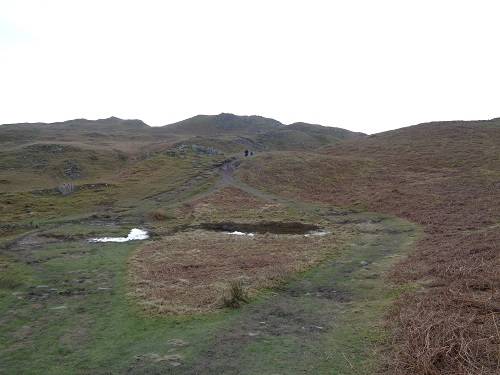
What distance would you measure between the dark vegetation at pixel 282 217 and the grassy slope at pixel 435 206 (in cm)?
8

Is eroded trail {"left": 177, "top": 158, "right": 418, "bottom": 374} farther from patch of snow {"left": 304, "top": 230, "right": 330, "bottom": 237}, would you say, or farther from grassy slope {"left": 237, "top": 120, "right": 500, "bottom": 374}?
patch of snow {"left": 304, "top": 230, "right": 330, "bottom": 237}

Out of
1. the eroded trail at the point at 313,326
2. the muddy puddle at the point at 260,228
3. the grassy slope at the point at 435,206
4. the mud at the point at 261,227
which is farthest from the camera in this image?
the mud at the point at 261,227

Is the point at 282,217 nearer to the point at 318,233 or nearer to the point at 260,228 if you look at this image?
the point at 260,228

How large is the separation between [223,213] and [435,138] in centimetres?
6695

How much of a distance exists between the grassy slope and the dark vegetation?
0.08 metres

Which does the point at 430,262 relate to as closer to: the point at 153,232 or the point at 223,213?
the point at 153,232

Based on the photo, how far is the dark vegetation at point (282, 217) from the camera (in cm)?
1149

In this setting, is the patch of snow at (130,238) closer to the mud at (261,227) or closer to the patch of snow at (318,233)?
the mud at (261,227)

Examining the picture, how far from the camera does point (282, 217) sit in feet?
143

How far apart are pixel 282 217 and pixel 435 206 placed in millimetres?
17761

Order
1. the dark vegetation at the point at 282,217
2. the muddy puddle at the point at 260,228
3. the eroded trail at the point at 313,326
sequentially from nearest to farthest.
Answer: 1. the eroded trail at the point at 313,326
2. the dark vegetation at the point at 282,217
3. the muddy puddle at the point at 260,228

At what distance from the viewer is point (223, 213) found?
45.8 metres

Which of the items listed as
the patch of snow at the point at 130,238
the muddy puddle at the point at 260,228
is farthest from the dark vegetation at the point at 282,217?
the muddy puddle at the point at 260,228

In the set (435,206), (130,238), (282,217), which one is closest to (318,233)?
(282,217)
